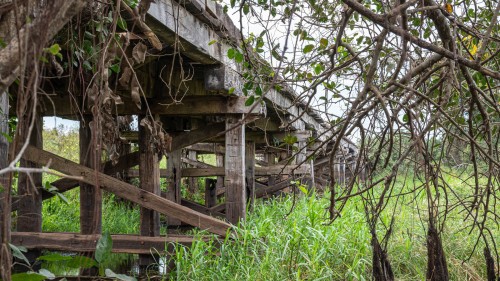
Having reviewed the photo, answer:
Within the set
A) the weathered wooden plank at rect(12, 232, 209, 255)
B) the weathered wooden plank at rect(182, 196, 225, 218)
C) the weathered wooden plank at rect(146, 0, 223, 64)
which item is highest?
the weathered wooden plank at rect(146, 0, 223, 64)

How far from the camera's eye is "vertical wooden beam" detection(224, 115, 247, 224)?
5.63 metres

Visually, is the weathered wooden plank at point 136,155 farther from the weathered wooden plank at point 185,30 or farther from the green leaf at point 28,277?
the green leaf at point 28,277

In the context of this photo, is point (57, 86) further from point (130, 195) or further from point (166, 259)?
point (166, 259)

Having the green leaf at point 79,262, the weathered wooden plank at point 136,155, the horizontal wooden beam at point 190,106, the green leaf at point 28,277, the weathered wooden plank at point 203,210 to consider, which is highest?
the horizontal wooden beam at point 190,106

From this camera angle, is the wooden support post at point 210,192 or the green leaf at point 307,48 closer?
the green leaf at point 307,48

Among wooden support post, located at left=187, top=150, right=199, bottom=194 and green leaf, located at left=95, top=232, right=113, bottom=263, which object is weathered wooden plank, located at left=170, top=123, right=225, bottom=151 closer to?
green leaf, located at left=95, top=232, right=113, bottom=263

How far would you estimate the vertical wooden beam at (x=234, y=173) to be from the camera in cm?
563

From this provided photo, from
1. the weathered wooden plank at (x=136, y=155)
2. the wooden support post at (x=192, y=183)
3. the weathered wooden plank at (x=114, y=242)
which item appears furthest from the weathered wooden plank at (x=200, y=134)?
the wooden support post at (x=192, y=183)

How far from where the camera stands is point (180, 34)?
3648 millimetres

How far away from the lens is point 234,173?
5.64m

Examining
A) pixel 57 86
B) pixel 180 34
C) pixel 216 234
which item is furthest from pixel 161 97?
pixel 180 34

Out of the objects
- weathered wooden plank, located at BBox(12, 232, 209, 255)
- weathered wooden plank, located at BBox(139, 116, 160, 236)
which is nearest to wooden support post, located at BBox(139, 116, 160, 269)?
weathered wooden plank, located at BBox(139, 116, 160, 236)

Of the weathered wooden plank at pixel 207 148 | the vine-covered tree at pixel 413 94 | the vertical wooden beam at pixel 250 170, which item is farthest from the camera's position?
the weathered wooden plank at pixel 207 148

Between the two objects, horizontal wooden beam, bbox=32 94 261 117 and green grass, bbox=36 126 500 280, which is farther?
horizontal wooden beam, bbox=32 94 261 117
